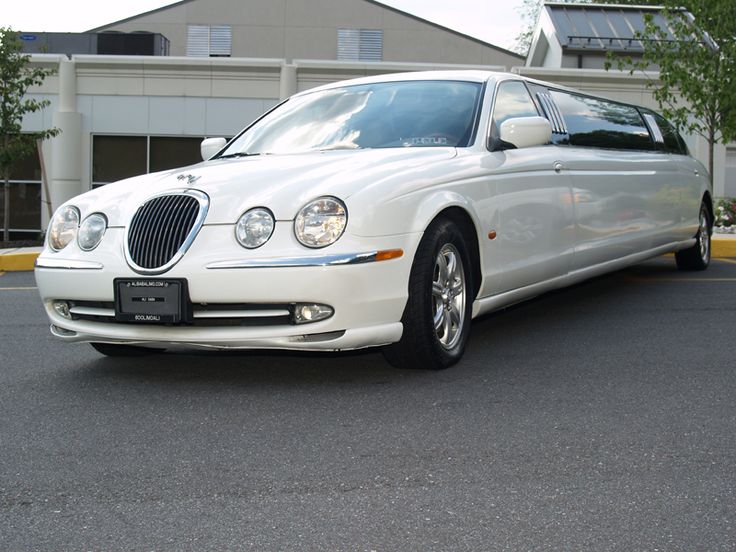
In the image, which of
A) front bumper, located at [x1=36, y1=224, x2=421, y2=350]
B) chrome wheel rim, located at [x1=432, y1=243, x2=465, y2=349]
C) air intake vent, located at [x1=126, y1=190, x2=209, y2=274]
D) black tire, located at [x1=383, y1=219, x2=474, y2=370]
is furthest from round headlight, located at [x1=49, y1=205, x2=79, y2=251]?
chrome wheel rim, located at [x1=432, y1=243, x2=465, y2=349]

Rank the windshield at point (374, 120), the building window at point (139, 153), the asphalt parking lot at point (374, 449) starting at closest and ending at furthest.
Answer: the asphalt parking lot at point (374, 449), the windshield at point (374, 120), the building window at point (139, 153)

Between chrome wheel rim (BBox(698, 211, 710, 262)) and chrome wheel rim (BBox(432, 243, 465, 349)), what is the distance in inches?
214

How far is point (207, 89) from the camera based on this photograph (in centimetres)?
2233

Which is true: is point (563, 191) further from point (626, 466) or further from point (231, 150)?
point (626, 466)

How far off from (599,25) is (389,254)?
24.2m

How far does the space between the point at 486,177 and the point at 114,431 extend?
2595 mm

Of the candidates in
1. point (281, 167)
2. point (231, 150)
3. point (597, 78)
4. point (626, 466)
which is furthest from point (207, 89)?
point (626, 466)

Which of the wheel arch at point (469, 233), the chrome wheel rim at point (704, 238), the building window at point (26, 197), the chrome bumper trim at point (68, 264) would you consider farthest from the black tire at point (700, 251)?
the building window at point (26, 197)

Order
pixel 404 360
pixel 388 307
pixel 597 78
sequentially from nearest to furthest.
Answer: pixel 388 307, pixel 404 360, pixel 597 78

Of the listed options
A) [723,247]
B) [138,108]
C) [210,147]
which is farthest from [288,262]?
[138,108]

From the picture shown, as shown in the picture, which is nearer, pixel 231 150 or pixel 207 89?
pixel 231 150

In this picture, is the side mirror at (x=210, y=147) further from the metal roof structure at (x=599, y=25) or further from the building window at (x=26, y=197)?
the metal roof structure at (x=599, y=25)

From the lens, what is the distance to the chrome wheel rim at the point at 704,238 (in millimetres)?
10078

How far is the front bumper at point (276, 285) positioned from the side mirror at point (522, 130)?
1258mm
